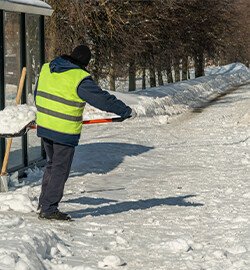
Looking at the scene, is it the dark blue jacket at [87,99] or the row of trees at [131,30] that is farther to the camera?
the row of trees at [131,30]

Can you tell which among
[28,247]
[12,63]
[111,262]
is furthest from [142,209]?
[12,63]

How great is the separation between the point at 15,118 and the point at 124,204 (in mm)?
1637

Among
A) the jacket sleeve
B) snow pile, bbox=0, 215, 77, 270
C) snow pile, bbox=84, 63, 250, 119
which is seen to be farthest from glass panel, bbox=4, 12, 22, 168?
snow pile, bbox=84, 63, 250, 119

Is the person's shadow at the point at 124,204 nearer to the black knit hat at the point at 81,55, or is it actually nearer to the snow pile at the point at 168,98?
the black knit hat at the point at 81,55

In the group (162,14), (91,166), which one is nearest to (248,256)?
(91,166)

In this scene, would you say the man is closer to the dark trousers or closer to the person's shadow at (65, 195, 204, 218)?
the dark trousers

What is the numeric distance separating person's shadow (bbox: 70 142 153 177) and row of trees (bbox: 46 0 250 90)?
11.4m

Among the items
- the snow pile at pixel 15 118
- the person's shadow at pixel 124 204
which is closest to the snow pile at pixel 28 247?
the person's shadow at pixel 124 204

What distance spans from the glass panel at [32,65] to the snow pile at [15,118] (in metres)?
2.55

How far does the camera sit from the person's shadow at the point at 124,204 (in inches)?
313

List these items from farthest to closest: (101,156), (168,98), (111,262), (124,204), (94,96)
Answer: (168,98) < (101,156) < (124,204) < (94,96) < (111,262)

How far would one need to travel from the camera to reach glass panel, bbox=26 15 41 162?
1094 cm

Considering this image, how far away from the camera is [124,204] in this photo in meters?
8.55

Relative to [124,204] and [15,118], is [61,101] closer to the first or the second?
[15,118]
